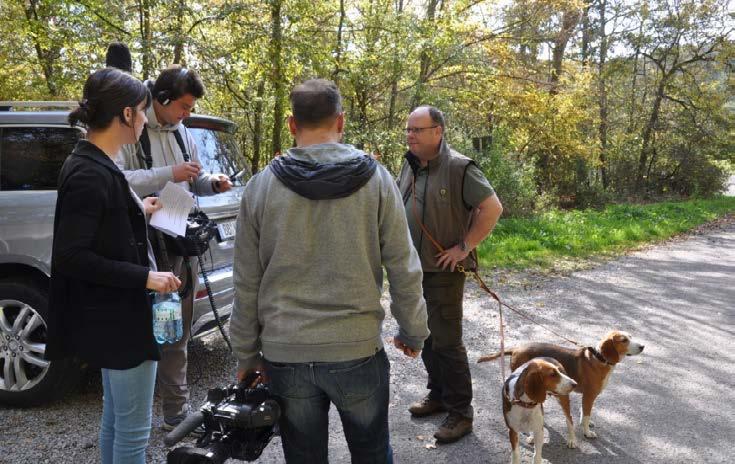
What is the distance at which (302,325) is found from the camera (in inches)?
77.5

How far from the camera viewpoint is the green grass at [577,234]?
9578 millimetres

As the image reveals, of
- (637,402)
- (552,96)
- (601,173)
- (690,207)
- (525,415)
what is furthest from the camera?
(601,173)

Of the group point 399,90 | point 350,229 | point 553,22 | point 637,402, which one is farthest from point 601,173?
point 350,229

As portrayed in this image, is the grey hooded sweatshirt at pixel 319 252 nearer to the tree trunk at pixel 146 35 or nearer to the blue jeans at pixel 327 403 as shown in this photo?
the blue jeans at pixel 327 403

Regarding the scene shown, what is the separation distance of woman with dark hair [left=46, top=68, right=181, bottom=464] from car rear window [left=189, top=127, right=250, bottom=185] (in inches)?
85.9

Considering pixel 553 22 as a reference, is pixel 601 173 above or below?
below

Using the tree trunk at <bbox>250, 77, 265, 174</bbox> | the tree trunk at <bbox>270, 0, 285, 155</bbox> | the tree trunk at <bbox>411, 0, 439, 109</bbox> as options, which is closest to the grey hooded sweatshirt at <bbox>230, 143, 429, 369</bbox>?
the tree trunk at <bbox>270, 0, 285, 155</bbox>

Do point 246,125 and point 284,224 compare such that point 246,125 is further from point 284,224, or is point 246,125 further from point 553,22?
point 284,224

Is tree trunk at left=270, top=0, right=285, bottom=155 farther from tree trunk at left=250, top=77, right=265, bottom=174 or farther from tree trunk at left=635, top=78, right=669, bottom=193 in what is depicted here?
tree trunk at left=635, top=78, right=669, bottom=193

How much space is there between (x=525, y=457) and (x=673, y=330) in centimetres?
336

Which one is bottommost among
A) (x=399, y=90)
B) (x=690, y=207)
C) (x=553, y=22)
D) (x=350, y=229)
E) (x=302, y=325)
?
(x=690, y=207)

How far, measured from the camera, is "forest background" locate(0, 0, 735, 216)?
9055 mm

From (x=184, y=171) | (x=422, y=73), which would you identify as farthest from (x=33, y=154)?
(x=422, y=73)

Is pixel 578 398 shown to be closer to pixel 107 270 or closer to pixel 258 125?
pixel 107 270
